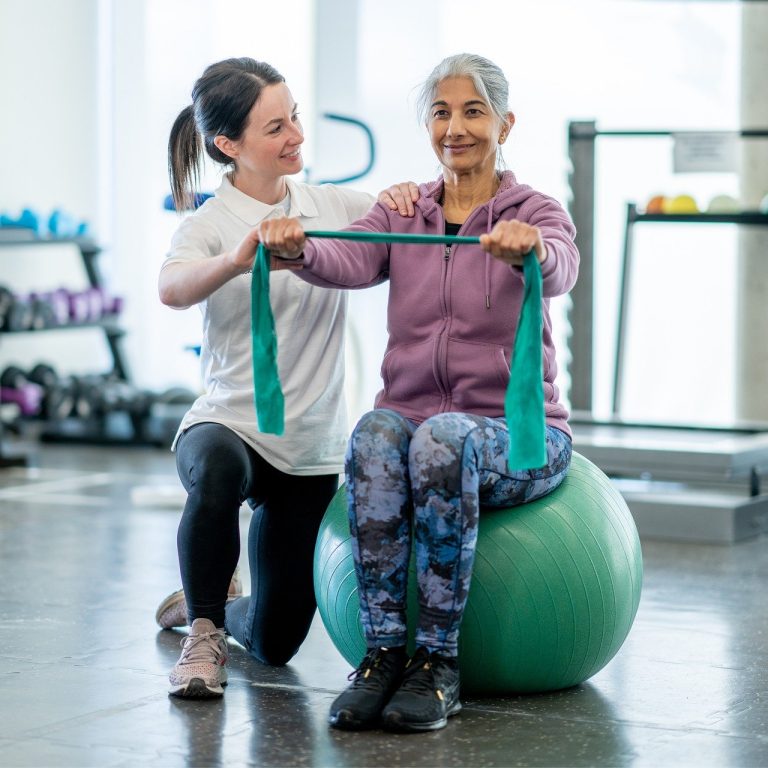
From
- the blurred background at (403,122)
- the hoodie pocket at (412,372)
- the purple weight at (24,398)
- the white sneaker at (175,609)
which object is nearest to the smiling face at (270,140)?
the hoodie pocket at (412,372)

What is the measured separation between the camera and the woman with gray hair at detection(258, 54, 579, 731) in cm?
219

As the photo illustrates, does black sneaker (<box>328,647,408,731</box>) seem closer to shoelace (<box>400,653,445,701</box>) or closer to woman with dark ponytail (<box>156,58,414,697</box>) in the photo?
shoelace (<box>400,653,445,701</box>)

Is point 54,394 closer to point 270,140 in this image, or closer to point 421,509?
point 270,140

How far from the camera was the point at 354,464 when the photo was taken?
2240 millimetres

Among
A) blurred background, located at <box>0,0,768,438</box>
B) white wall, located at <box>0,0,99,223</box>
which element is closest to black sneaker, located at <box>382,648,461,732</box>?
blurred background, located at <box>0,0,768,438</box>

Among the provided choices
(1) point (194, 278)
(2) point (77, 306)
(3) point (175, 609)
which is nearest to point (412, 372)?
(1) point (194, 278)

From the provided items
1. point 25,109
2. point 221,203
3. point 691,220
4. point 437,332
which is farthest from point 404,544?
point 25,109

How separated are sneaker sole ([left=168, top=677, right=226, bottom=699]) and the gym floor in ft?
0.08

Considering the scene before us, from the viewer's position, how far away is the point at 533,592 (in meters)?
2.31

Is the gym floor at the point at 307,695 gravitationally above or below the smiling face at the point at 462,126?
below

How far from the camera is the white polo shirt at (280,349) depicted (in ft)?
8.39

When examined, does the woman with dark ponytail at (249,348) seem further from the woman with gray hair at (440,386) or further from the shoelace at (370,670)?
the shoelace at (370,670)

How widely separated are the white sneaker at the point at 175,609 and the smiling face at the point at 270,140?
2.85 ft

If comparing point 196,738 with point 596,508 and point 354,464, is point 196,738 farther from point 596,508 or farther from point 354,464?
point 596,508
